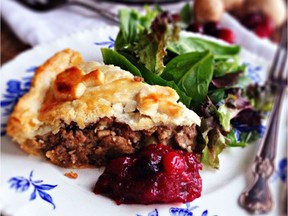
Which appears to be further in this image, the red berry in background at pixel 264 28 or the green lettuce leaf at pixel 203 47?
the red berry in background at pixel 264 28

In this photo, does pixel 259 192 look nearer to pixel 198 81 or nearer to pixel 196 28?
pixel 198 81

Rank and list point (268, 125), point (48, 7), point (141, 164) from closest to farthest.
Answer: point (141, 164)
point (268, 125)
point (48, 7)

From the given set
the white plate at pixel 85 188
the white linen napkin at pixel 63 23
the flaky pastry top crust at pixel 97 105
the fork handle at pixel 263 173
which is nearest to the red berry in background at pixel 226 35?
the white linen napkin at pixel 63 23

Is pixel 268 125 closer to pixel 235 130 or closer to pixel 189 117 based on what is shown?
pixel 235 130

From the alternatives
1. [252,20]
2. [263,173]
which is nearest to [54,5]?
[252,20]

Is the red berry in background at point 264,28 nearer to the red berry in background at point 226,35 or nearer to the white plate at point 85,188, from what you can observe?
the red berry in background at point 226,35

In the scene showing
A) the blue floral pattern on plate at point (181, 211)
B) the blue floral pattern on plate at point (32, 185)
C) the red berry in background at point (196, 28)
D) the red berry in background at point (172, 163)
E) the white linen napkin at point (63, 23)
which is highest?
the red berry in background at point (172, 163)

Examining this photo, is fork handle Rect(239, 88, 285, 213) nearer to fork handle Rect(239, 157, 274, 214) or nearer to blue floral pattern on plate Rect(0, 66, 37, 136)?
fork handle Rect(239, 157, 274, 214)

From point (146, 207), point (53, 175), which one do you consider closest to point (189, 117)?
point (146, 207)

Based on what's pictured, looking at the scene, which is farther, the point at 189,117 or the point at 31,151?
the point at 31,151
